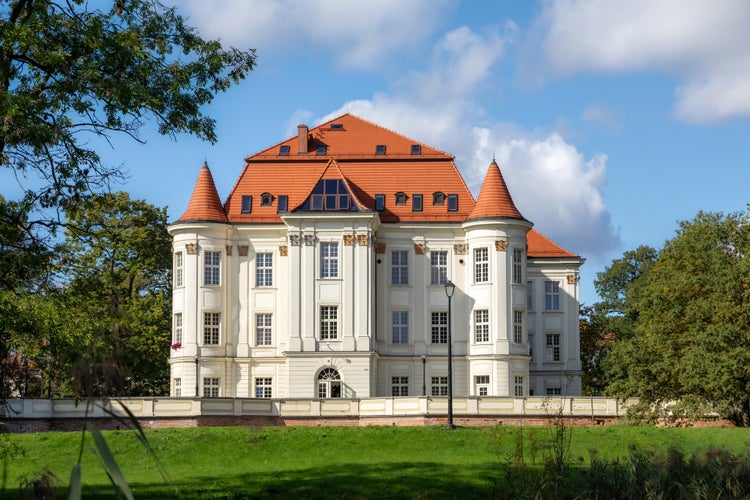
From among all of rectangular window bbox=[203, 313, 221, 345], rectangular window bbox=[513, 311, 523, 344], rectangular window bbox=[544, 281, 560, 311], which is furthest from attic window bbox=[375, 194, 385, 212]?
rectangular window bbox=[544, 281, 560, 311]

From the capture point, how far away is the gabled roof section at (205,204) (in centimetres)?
6322

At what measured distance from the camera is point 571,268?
7294cm

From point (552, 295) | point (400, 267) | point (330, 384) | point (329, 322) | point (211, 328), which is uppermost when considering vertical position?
point (400, 267)

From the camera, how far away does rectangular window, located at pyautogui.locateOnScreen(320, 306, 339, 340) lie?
61.2 metres

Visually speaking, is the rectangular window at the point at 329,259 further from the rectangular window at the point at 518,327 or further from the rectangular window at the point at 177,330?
the rectangular window at the point at 518,327

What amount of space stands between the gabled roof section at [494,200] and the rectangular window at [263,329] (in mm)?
12684

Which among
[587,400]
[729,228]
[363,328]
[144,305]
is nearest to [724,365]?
[587,400]

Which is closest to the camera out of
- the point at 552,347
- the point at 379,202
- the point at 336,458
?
the point at 336,458

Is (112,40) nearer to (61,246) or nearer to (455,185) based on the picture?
(61,246)

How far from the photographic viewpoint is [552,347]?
238ft

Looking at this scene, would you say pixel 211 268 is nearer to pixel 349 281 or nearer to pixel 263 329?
pixel 263 329

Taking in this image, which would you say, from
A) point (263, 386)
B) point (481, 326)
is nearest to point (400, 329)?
point (481, 326)

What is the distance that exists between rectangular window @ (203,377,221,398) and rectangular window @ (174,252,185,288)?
5.42 metres

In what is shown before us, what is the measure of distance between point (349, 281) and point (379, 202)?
5809mm
